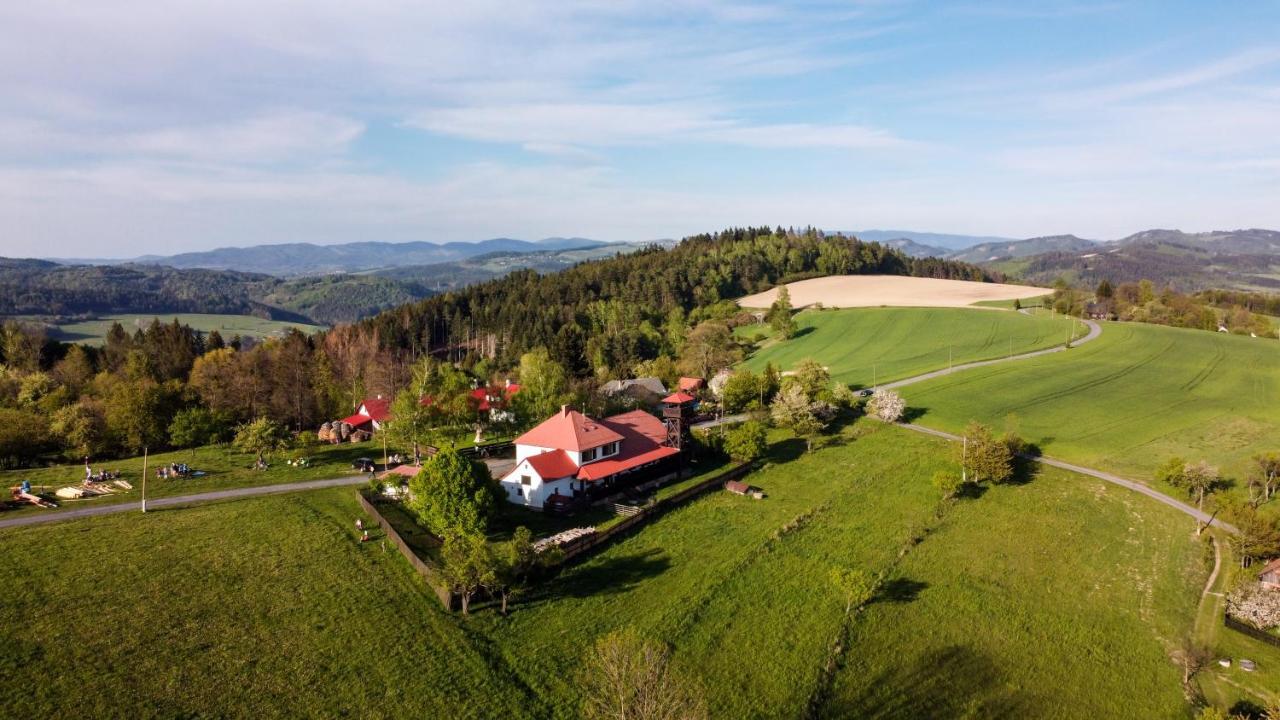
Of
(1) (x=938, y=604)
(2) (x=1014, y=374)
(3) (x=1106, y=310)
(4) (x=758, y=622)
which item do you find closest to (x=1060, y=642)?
(1) (x=938, y=604)

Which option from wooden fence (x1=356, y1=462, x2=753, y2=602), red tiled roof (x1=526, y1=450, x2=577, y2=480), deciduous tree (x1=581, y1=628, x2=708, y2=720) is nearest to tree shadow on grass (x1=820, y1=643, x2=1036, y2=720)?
deciduous tree (x1=581, y1=628, x2=708, y2=720)

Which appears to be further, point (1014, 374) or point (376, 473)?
point (1014, 374)

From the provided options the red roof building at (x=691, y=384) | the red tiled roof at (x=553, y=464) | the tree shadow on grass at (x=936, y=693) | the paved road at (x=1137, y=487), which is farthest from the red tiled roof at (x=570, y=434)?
the red roof building at (x=691, y=384)

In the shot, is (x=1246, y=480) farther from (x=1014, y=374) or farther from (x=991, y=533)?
(x=1014, y=374)

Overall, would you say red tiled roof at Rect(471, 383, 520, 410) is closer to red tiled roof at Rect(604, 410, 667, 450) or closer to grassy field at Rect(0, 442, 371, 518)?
grassy field at Rect(0, 442, 371, 518)

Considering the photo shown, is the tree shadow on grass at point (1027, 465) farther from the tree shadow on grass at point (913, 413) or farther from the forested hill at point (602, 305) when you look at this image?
the forested hill at point (602, 305)
